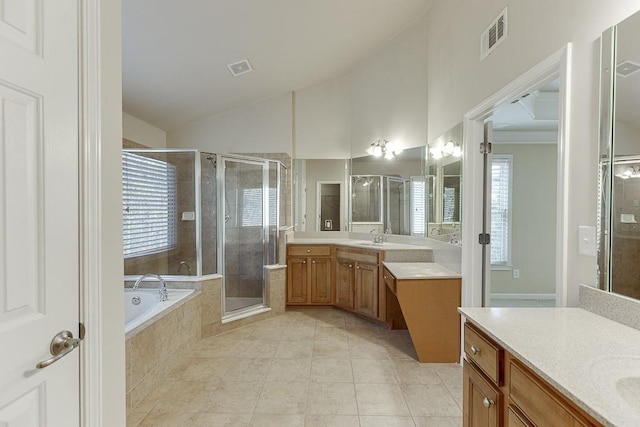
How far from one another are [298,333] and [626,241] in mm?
2743

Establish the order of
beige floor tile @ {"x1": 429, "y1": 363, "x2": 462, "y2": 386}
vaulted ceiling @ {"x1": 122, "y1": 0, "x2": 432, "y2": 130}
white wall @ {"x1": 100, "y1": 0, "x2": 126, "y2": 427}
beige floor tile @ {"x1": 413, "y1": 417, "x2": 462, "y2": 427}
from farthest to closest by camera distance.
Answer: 1. vaulted ceiling @ {"x1": 122, "y1": 0, "x2": 432, "y2": 130}
2. beige floor tile @ {"x1": 429, "y1": 363, "x2": 462, "y2": 386}
3. beige floor tile @ {"x1": 413, "y1": 417, "x2": 462, "y2": 427}
4. white wall @ {"x1": 100, "y1": 0, "x2": 126, "y2": 427}

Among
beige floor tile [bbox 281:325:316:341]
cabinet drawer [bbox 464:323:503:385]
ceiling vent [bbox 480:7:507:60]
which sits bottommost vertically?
beige floor tile [bbox 281:325:316:341]

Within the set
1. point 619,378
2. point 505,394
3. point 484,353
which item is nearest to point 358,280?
point 484,353

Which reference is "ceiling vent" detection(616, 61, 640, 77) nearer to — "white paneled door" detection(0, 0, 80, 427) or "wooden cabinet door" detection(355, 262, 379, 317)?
A: "white paneled door" detection(0, 0, 80, 427)

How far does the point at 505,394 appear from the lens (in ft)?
3.58

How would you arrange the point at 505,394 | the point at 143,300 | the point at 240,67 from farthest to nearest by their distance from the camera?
the point at 240,67, the point at 143,300, the point at 505,394

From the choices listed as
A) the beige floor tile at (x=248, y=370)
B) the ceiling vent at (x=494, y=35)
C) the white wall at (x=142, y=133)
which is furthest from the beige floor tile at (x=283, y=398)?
the white wall at (x=142, y=133)

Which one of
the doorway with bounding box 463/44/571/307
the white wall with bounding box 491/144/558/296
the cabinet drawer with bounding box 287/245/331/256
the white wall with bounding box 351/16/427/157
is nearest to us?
the doorway with bounding box 463/44/571/307

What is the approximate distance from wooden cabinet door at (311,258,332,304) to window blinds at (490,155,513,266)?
7.46 ft

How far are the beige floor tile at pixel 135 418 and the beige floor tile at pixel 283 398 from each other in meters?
0.69

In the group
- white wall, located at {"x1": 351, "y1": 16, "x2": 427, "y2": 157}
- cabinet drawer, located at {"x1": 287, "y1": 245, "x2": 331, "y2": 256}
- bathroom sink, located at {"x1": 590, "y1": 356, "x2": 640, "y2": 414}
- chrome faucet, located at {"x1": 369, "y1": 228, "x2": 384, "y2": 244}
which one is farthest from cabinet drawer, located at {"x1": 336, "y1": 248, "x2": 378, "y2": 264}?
bathroom sink, located at {"x1": 590, "y1": 356, "x2": 640, "y2": 414}

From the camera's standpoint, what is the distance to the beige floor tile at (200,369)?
2410 millimetres

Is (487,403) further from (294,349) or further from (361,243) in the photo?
(361,243)

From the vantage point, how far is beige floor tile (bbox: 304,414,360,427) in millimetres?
1870
